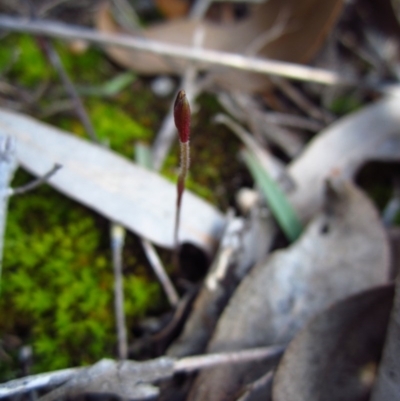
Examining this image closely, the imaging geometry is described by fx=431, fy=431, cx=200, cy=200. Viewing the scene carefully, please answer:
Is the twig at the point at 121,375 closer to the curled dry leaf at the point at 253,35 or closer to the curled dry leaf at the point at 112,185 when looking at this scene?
the curled dry leaf at the point at 112,185

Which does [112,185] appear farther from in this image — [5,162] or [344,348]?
[344,348]

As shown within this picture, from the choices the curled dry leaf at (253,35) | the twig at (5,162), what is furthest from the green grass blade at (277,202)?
the twig at (5,162)

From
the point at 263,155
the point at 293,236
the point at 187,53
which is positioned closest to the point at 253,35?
the point at 187,53

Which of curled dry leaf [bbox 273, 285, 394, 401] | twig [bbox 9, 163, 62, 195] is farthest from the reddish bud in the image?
curled dry leaf [bbox 273, 285, 394, 401]

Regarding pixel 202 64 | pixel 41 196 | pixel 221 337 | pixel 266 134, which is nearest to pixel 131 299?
pixel 221 337

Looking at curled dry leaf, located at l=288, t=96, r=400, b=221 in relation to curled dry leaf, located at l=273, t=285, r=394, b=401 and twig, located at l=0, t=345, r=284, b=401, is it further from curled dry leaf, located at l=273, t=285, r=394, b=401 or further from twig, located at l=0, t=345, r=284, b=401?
twig, located at l=0, t=345, r=284, b=401
